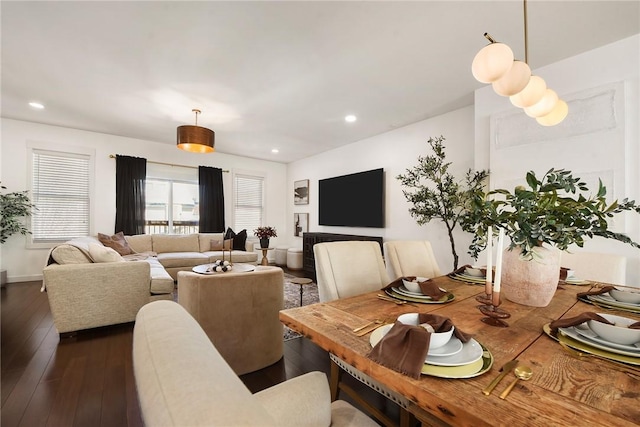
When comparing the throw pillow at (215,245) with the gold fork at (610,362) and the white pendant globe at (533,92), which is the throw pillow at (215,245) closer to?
the white pendant globe at (533,92)

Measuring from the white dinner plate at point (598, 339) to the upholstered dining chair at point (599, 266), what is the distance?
56.5 inches

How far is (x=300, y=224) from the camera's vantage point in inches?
269

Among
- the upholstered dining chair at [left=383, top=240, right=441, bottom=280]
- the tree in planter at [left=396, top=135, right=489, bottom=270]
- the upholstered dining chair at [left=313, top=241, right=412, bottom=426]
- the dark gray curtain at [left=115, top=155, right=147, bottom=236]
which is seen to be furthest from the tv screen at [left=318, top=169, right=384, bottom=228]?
the dark gray curtain at [left=115, top=155, right=147, bottom=236]

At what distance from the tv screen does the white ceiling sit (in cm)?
122

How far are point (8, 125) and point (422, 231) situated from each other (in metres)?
6.72

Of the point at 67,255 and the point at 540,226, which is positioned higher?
the point at 540,226

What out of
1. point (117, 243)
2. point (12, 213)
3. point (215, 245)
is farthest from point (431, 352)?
point (12, 213)

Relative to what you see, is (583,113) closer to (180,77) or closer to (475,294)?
(475,294)

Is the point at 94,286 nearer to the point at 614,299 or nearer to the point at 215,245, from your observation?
the point at 215,245

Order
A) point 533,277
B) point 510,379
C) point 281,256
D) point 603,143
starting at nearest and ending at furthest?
point 510,379, point 533,277, point 603,143, point 281,256

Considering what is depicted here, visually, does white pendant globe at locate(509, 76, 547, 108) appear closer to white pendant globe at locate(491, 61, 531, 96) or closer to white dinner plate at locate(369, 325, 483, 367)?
white pendant globe at locate(491, 61, 531, 96)

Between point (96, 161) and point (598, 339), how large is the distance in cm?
656

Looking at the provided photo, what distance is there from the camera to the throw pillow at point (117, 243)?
4.38m

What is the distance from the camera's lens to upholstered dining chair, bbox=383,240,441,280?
6.51 feet
